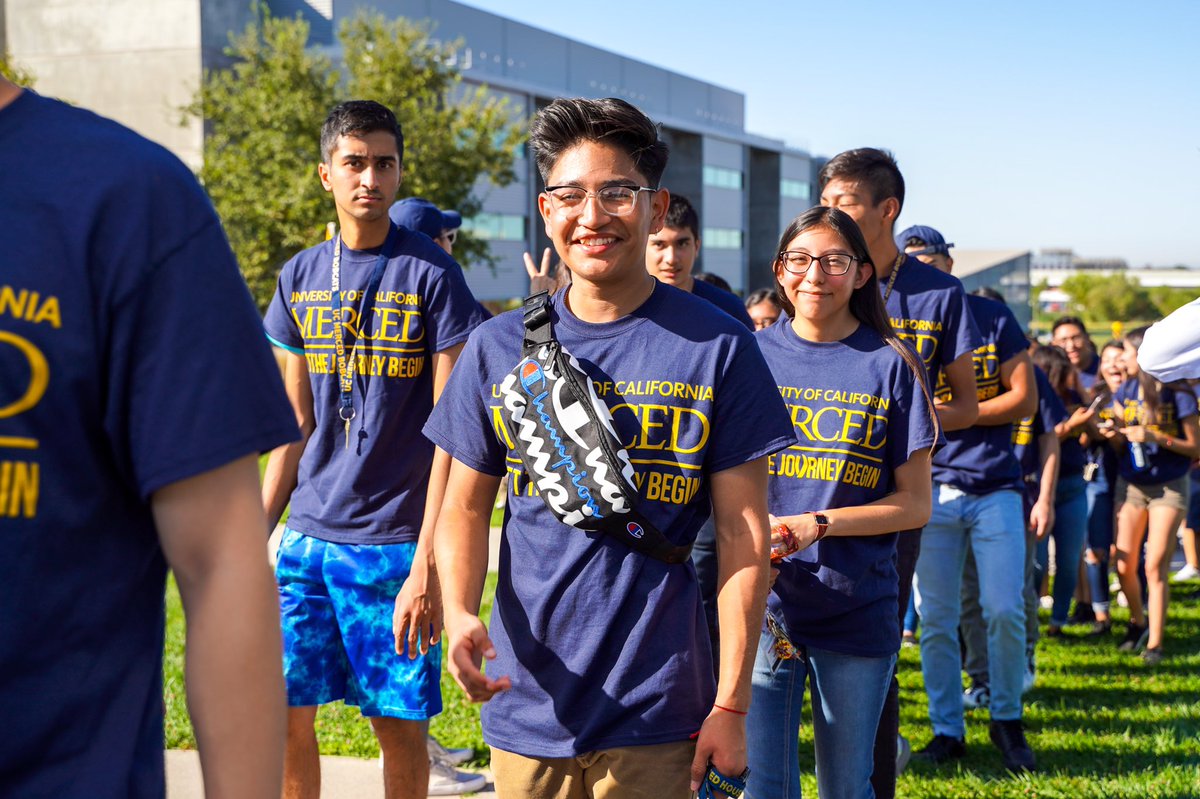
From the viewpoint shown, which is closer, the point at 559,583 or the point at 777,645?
the point at 559,583

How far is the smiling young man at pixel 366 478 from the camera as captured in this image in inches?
165

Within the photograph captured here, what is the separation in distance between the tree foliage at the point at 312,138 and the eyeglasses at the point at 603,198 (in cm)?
2575

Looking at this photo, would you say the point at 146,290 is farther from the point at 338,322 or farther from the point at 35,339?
the point at 338,322

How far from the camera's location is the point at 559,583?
109 inches

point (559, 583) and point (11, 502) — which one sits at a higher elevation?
point (11, 502)

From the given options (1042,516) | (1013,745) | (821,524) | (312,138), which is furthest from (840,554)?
(312,138)

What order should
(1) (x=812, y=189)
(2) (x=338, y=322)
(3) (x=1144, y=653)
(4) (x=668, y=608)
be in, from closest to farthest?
1. (4) (x=668, y=608)
2. (2) (x=338, y=322)
3. (3) (x=1144, y=653)
4. (1) (x=812, y=189)

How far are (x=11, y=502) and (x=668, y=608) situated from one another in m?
1.64

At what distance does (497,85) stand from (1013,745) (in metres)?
44.1

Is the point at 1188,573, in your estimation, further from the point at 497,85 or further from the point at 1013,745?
the point at 497,85

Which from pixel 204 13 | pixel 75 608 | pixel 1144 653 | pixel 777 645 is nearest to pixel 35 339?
pixel 75 608

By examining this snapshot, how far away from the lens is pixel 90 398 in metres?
1.40

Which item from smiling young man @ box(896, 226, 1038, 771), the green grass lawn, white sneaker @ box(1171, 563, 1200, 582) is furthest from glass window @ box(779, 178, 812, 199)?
smiling young man @ box(896, 226, 1038, 771)

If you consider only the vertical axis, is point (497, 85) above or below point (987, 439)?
above
